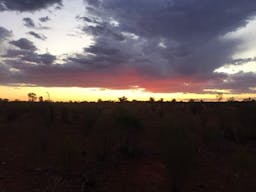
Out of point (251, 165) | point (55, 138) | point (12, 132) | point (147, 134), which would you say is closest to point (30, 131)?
point (12, 132)

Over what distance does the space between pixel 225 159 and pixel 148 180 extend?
5.26 metres

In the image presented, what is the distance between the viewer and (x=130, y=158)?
55.5ft

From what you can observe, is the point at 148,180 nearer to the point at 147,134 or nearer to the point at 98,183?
the point at 98,183

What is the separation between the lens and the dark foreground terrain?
12.5 metres

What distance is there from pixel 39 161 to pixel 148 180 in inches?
201

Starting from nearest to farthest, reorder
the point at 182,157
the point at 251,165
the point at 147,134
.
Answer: the point at 182,157
the point at 251,165
the point at 147,134

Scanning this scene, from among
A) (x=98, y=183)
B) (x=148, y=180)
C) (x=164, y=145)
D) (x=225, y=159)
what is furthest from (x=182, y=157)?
(x=225, y=159)

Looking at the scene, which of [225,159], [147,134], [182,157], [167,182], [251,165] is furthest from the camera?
[147,134]

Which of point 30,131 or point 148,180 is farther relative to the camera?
point 30,131

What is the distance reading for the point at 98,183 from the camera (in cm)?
1303

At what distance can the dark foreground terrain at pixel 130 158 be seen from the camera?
41.0 feet

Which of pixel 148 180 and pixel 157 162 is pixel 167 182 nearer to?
pixel 148 180

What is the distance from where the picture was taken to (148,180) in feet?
44.5

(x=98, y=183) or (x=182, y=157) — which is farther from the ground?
(x=182, y=157)
